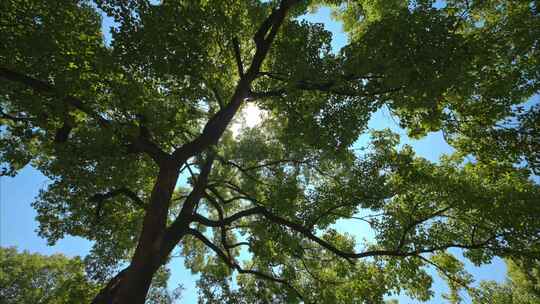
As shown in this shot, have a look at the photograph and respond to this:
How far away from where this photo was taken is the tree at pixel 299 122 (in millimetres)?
6574

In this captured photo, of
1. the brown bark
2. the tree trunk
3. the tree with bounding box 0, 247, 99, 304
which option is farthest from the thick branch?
the tree with bounding box 0, 247, 99, 304

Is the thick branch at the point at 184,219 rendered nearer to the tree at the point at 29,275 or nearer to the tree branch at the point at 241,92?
the tree branch at the point at 241,92

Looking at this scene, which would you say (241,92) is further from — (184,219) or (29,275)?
(29,275)

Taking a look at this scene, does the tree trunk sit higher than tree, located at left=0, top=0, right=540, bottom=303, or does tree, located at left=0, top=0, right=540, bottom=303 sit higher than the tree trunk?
tree, located at left=0, top=0, right=540, bottom=303

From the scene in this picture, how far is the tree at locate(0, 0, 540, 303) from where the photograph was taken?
21.6 feet

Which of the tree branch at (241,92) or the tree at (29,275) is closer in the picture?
the tree branch at (241,92)

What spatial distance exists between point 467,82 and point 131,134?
865 centimetres

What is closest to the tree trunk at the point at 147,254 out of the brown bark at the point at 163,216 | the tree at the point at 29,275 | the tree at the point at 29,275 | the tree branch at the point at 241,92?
the brown bark at the point at 163,216

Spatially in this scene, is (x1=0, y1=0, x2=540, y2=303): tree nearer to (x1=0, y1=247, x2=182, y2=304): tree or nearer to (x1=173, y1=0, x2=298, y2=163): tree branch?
(x1=173, y1=0, x2=298, y2=163): tree branch

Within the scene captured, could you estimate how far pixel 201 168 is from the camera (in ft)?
40.2

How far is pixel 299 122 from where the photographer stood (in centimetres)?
919

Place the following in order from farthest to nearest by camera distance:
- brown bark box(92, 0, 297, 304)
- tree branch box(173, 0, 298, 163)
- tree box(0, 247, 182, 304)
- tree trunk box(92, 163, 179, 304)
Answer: tree box(0, 247, 182, 304) → tree branch box(173, 0, 298, 163) → brown bark box(92, 0, 297, 304) → tree trunk box(92, 163, 179, 304)

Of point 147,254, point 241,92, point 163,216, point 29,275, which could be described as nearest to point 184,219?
point 163,216

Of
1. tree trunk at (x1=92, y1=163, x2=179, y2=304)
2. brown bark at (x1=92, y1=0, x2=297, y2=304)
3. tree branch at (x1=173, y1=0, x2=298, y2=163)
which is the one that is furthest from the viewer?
tree branch at (x1=173, y1=0, x2=298, y2=163)
